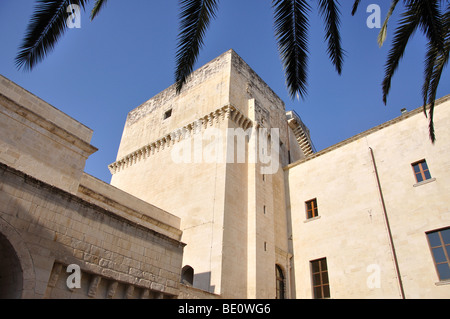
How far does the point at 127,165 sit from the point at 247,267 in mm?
10979

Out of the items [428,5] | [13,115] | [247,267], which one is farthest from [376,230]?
[13,115]

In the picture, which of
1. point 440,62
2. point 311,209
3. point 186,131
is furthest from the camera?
point 186,131

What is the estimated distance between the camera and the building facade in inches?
302

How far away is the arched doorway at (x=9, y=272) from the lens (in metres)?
6.57

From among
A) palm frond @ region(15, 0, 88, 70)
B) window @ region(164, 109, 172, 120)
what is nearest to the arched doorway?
palm frond @ region(15, 0, 88, 70)

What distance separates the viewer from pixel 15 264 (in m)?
6.65

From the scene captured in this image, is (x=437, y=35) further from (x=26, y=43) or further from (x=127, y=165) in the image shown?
(x=127, y=165)

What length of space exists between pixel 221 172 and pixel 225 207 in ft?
5.85

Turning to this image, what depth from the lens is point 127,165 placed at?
2178 cm

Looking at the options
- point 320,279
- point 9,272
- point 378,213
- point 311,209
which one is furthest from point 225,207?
point 9,272

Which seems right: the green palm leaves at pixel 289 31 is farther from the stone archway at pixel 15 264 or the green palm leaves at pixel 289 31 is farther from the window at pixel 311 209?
the window at pixel 311 209

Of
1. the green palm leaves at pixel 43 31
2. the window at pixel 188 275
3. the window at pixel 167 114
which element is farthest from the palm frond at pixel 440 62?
the window at pixel 167 114

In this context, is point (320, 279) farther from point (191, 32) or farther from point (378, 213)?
point (191, 32)

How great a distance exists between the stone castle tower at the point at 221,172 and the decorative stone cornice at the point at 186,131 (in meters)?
0.05
